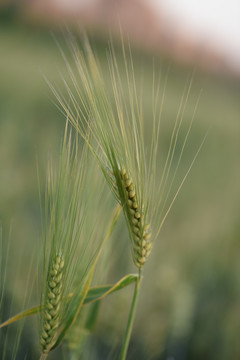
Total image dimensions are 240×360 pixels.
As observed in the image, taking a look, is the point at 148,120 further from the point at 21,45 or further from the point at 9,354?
the point at 9,354

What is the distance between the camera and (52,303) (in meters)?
0.34

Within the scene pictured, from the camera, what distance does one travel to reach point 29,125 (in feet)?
6.77

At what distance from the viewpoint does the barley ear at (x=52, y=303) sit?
34cm

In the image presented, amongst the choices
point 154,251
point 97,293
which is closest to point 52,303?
point 97,293

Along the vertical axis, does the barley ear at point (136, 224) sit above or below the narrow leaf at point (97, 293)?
above

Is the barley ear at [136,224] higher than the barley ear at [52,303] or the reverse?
higher

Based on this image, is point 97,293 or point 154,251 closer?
point 97,293

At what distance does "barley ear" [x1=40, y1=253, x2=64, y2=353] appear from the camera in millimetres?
340

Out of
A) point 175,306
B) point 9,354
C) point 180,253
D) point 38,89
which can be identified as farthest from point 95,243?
point 38,89

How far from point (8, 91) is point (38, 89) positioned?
0.25 meters

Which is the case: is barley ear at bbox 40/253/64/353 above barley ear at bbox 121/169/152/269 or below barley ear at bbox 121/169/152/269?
below

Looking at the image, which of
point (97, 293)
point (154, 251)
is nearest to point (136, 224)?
point (97, 293)

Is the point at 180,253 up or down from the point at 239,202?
down

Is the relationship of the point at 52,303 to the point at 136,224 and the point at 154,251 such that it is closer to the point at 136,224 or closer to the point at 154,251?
the point at 136,224
